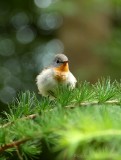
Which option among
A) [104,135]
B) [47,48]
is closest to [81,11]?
[47,48]

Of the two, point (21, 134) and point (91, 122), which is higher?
point (91, 122)

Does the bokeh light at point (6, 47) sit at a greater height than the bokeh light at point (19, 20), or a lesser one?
lesser

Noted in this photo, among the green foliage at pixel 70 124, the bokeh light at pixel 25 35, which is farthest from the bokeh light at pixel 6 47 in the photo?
the green foliage at pixel 70 124

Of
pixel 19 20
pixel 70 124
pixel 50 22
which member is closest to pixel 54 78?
pixel 70 124

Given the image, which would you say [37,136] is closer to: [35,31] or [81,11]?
[81,11]

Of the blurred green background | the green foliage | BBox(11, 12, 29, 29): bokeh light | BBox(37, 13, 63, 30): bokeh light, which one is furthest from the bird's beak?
BBox(11, 12, 29, 29): bokeh light

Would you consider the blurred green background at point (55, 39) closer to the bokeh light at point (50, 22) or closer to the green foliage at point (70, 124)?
the bokeh light at point (50, 22)

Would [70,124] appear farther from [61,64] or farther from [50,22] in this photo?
[50,22]
